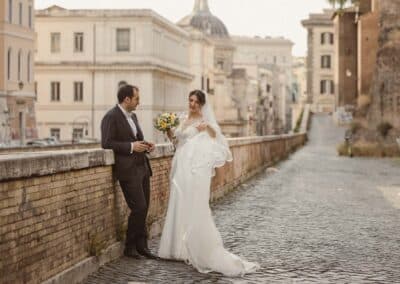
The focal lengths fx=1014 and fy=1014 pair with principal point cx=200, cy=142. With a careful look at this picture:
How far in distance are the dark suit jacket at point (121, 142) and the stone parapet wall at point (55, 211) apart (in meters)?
0.13

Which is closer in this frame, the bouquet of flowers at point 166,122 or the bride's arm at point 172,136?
the bride's arm at point 172,136

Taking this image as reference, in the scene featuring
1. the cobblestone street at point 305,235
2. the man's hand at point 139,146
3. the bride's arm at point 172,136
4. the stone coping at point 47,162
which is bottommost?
the cobblestone street at point 305,235

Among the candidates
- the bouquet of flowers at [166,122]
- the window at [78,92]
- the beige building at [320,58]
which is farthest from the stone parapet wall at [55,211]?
the beige building at [320,58]

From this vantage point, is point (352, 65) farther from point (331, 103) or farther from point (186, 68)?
point (331, 103)

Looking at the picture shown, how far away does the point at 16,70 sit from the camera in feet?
220

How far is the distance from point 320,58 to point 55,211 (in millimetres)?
131696

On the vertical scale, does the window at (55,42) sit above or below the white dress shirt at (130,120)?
above

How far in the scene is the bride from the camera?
37.6 feet

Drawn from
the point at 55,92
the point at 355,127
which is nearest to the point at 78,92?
the point at 55,92

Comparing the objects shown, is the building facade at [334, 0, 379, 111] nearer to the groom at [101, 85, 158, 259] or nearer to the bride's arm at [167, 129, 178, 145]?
the bride's arm at [167, 129, 178, 145]

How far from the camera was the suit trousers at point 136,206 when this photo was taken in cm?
1195

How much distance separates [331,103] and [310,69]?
941 centimetres

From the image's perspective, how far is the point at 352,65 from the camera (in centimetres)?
10494

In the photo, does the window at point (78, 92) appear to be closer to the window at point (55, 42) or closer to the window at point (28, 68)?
the window at point (55, 42)
